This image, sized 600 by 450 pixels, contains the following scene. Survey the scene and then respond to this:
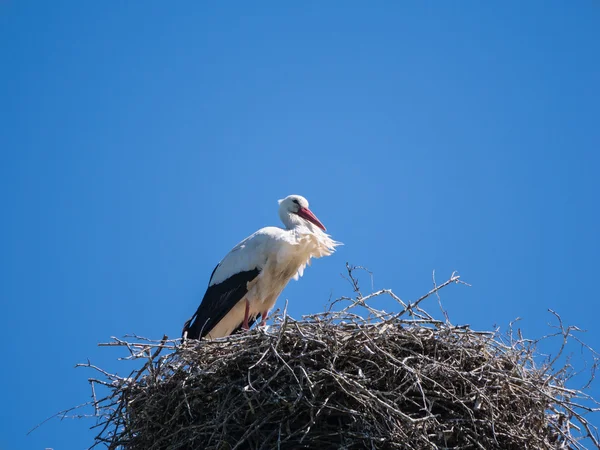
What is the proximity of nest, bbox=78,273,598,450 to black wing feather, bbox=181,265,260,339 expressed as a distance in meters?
1.76

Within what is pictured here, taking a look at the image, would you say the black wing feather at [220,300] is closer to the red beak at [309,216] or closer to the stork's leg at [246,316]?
the stork's leg at [246,316]

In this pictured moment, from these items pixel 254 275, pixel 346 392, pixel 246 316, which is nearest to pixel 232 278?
pixel 254 275

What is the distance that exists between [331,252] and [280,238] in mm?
502

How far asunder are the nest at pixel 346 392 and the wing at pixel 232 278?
1.80 m

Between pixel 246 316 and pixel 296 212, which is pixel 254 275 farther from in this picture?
pixel 296 212

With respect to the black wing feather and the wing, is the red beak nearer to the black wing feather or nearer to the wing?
the wing

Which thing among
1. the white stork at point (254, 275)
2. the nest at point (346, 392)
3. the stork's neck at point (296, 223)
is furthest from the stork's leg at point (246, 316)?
the nest at point (346, 392)

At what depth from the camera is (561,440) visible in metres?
4.59

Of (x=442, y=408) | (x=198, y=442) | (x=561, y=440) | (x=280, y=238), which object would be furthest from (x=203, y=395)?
(x=280, y=238)

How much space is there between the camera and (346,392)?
4285 mm

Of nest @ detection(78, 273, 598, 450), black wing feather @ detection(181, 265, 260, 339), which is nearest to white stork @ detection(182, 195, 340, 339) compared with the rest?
black wing feather @ detection(181, 265, 260, 339)

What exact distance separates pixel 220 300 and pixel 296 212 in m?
1.16

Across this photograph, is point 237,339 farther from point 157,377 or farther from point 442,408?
point 442,408

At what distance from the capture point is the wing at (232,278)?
675 cm
